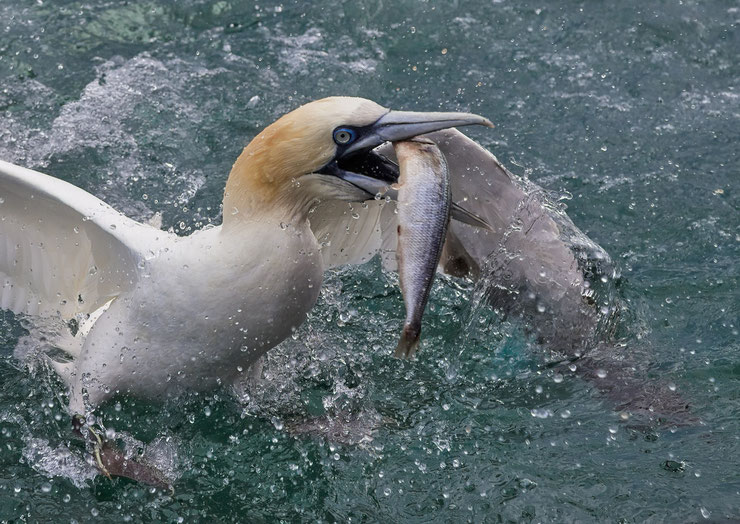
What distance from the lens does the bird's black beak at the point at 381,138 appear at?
346 centimetres

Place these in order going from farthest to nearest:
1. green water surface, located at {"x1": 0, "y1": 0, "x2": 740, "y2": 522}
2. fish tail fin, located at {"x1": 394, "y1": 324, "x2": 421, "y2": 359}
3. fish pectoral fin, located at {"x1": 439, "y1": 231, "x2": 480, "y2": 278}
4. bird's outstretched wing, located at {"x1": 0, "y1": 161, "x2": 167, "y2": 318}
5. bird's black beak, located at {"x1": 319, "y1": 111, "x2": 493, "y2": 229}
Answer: fish pectoral fin, located at {"x1": 439, "y1": 231, "x2": 480, "y2": 278} < green water surface, located at {"x1": 0, "y1": 0, "x2": 740, "y2": 522} < bird's outstretched wing, located at {"x1": 0, "y1": 161, "x2": 167, "y2": 318} < bird's black beak, located at {"x1": 319, "y1": 111, "x2": 493, "y2": 229} < fish tail fin, located at {"x1": 394, "y1": 324, "x2": 421, "y2": 359}

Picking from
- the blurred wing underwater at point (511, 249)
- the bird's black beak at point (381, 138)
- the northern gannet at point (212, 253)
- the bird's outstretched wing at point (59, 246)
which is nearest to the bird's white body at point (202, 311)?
the northern gannet at point (212, 253)

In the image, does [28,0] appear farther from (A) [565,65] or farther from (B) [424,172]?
(B) [424,172]

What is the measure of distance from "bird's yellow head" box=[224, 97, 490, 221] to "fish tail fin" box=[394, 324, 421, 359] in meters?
0.57

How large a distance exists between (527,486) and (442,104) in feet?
11.4

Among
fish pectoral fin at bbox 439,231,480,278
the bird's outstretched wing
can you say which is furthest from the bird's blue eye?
fish pectoral fin at bbox 439,231,480,278

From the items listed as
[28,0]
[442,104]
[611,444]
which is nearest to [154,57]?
[28,0]

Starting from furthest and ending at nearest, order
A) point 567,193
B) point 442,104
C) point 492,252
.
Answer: point 442,104, point 567,193, point 492,252

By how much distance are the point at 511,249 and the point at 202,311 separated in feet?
5.76

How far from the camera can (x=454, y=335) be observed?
4902 millimetres

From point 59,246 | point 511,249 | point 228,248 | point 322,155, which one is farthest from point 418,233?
point 59,246

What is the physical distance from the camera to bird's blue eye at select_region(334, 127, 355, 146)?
350 centimetres

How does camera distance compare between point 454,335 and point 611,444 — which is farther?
point 454,335

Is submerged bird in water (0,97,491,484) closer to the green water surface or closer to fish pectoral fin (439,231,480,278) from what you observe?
the green water surface
